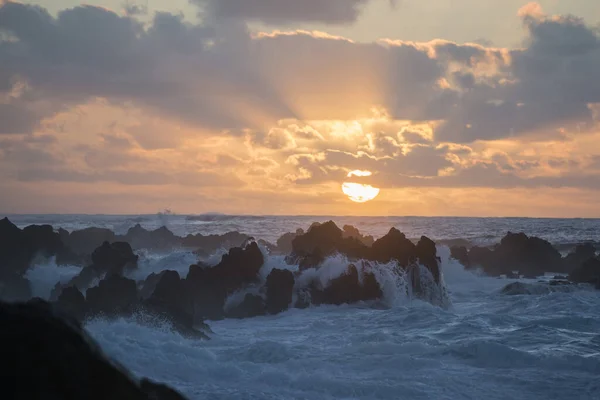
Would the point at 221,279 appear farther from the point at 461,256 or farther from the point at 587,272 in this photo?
the point at 461,256

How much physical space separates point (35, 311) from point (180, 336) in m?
9.32

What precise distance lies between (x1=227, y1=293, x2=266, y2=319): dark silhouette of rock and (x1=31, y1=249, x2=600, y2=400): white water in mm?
808

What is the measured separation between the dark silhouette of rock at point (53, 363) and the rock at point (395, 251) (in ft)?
71.1

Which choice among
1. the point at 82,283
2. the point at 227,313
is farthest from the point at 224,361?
the point at 82,283

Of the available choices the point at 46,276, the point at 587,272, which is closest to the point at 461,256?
the point at 587,272

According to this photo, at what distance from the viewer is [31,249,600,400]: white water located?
1262 cm

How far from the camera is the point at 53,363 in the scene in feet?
21.7

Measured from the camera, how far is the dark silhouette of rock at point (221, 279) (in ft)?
78.2

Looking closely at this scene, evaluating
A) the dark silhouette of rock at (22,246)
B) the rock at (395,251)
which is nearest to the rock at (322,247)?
the rock at (395,251)

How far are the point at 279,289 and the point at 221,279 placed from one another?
7.38 ft

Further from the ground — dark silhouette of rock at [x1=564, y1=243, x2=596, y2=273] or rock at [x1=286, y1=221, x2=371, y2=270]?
rock at [x1=286, y1=221, x2=371, y2=270]

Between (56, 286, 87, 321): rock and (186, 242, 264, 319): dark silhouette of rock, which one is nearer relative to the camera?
(56, 286, 87, 321): rock

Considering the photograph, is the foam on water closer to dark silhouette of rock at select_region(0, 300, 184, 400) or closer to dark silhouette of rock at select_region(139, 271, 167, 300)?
dark silhouette of rock at select_region(139, 271, 167, 300)

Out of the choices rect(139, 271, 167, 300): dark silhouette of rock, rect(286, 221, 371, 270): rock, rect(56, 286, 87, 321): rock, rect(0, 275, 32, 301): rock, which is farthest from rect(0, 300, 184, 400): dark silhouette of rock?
rect(286, 221, 371, 270): rock
